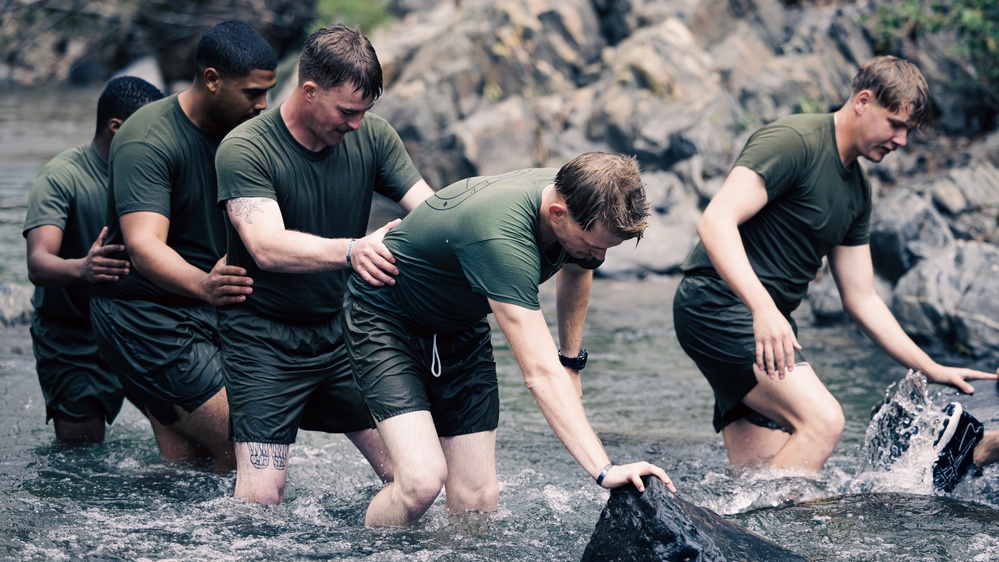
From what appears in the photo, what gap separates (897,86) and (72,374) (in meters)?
4.18

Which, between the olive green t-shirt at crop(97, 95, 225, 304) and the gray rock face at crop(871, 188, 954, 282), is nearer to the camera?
the olive green t-shirt at crop(97, 95, 225, 304)

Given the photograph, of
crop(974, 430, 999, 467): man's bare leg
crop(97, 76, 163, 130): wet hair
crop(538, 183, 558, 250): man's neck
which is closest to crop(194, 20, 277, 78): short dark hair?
crop(97, 76, 163, 130): wet hair

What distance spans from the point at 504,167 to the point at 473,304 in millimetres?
10411

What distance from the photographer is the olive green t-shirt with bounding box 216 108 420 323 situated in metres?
4.07

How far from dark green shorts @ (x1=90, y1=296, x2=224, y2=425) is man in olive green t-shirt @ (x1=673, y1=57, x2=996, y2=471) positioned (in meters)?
2.13

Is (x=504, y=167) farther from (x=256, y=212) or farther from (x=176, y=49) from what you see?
(x=176, y=49)

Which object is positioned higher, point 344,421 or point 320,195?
point 320,195

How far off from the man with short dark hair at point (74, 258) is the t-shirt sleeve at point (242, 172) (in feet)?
5.00

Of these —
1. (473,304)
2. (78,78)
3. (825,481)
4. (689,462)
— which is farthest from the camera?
(78,78)

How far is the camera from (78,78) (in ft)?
95.2

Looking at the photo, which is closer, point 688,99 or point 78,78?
point 688,99

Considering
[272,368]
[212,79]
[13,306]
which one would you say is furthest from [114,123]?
[13,306]

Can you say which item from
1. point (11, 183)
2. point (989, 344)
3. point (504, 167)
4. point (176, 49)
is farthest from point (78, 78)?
point (989, 344)

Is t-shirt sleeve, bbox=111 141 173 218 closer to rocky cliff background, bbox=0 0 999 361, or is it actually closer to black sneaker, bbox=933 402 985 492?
black sneaker, bbox=933 402 985 492
